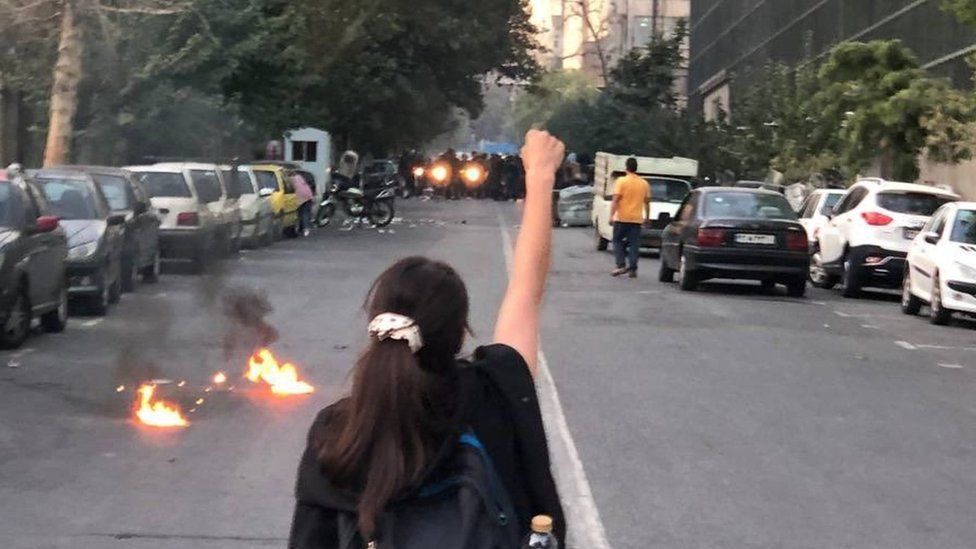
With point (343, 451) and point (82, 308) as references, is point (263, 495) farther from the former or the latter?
point (82, 308)

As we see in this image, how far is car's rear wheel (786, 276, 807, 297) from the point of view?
75.3 ft

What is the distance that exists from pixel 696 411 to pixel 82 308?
927cm

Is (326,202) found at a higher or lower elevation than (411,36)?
lower

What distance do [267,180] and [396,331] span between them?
3287cm

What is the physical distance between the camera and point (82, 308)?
18.8 metres

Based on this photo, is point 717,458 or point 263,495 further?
point 717,458

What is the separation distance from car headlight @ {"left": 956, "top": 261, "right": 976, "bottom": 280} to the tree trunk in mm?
17056

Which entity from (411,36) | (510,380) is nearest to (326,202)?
(411,36)

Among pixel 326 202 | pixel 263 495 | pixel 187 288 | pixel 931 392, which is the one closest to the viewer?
pixel 263 495

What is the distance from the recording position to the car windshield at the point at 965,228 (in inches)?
791

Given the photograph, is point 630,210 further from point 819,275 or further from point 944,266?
point 944,266

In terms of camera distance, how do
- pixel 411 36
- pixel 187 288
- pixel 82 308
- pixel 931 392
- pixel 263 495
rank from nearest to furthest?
pixel 263 495 → pixel 931 392 → pixel 82 308 → pixel 187 288 → pixel 411 36

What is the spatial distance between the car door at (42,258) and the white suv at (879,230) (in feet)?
38.6

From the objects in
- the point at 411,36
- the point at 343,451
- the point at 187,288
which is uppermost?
the point at 411,36
